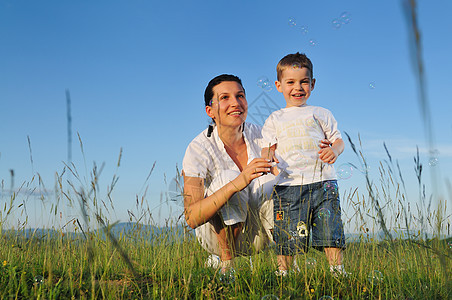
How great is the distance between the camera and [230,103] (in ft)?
13.3

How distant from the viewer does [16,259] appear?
10.9ft

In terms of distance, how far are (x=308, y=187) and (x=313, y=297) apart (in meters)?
1.28

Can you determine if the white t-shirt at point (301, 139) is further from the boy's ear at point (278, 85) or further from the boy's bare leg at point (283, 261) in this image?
the boy's bare leg at point (283, 261)

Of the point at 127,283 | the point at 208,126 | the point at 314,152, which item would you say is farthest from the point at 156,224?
the point at 314,152

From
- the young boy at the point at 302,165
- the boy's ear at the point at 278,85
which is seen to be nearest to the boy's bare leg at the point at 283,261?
the young boy at the point at 302,165

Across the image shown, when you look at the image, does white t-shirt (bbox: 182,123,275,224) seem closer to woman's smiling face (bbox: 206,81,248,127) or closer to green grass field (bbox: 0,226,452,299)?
woman's smiling face (bbox: 206,81,248,127)

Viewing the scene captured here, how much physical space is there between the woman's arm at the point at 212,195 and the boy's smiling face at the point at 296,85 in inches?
40.3

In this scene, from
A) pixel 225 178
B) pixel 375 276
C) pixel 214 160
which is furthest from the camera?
pixel 214 160

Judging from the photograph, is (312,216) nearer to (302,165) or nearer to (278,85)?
(302,165)

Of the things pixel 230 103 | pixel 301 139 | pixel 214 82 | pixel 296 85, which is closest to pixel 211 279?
pixel 301 139

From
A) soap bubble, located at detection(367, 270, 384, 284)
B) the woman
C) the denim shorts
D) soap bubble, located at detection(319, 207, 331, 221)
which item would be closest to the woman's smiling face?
the woman

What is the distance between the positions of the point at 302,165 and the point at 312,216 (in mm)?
514

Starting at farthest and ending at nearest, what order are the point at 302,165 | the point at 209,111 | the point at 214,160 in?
the point at 209,111 → the point at 214,160 → the point at 302,165

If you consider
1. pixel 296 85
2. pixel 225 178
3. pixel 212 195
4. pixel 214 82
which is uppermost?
pixel 214 82
